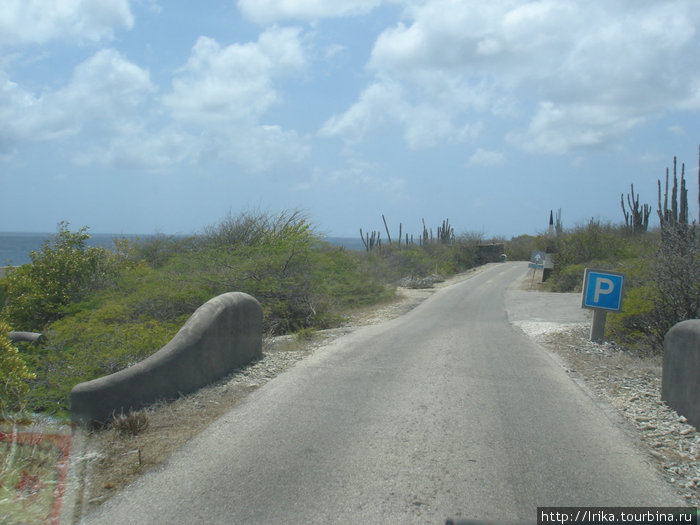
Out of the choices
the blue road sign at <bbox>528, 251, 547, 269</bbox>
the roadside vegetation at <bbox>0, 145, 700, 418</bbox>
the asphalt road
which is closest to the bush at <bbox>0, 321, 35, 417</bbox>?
the roadside vegetation at <bbox>0, 145, 700, 418</bbox>

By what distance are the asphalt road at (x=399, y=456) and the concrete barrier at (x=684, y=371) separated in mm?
819

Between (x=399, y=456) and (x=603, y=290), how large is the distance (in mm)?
7816

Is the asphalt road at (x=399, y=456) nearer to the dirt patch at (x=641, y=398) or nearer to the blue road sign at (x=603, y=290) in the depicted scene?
the dirt patch at (x=641, y=398)

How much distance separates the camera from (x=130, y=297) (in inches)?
530

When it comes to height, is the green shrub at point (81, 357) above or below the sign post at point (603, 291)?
below

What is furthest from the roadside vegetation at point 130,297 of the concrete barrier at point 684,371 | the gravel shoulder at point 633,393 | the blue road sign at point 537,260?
the blue road sign at point 537,260

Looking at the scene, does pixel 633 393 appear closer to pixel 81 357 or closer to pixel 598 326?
pixel 598 326

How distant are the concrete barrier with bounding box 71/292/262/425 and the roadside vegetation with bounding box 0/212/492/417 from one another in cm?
136

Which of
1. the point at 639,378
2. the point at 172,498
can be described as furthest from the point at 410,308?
the point at 172,498

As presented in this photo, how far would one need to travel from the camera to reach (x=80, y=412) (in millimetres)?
6711

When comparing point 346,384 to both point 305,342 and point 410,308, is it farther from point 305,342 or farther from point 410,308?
point 410,308

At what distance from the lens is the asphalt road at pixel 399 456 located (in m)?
4.57

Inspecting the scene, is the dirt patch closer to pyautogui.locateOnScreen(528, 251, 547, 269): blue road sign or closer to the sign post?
the sign post

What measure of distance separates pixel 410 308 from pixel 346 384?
14.5m
